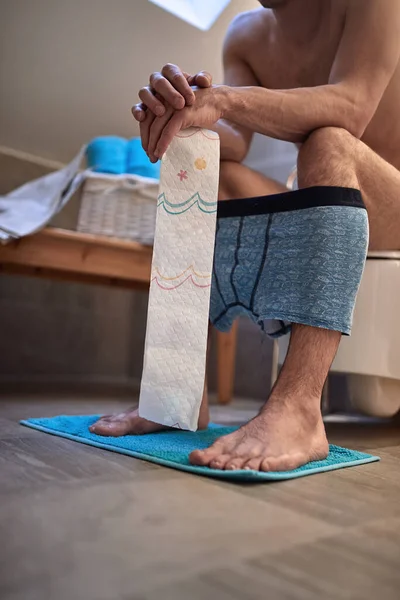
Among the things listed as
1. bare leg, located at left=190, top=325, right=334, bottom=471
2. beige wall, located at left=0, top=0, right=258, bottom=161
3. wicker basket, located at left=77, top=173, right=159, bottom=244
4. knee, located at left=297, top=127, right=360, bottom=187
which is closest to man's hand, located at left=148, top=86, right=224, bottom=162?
knee, located at left=297, top=127, right=360, bottom=187

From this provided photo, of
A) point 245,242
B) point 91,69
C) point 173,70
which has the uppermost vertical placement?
point 91,69

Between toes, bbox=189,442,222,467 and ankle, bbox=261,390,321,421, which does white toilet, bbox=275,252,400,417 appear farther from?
toes, bbox=189,442,222,467

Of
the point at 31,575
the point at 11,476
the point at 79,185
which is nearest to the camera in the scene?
the point at 31,575

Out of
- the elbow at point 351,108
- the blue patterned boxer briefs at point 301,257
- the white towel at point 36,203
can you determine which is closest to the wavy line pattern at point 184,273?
the blue patterned boxer briefs at point 301,257

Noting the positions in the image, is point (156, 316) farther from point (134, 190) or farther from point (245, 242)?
point (134, 190)

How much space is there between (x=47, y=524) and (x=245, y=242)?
634 millimetres

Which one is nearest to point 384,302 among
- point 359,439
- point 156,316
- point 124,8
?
point 359,439

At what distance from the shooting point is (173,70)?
2.85 ft

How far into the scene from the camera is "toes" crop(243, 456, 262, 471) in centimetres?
75

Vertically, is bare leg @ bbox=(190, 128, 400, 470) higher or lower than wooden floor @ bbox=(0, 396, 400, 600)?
higher

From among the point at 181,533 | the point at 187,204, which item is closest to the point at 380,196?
the point at 187,204

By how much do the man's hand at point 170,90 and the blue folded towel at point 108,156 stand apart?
944 mm

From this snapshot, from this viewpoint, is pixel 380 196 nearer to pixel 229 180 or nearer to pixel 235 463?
pixel 229 180

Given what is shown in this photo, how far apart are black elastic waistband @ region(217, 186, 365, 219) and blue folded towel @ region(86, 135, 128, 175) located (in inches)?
33.7
